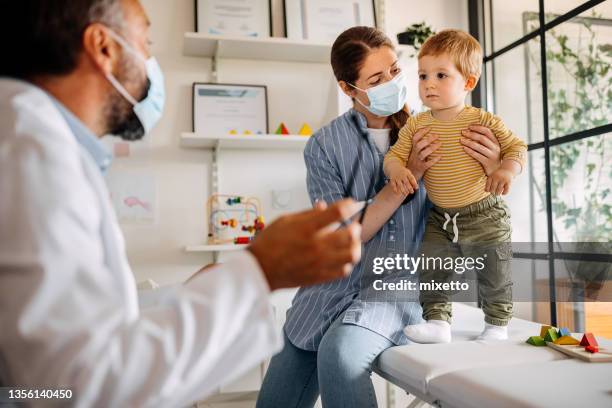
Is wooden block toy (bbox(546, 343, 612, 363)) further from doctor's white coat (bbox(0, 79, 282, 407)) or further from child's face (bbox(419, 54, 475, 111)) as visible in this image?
doctor's white coat (bbox(0, 79, 282, 407))

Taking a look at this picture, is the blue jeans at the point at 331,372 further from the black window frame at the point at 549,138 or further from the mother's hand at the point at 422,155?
the black window frame at the point at 549,138

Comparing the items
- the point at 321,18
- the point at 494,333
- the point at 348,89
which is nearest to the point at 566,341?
the point at 494,333

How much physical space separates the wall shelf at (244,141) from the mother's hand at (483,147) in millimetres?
1339

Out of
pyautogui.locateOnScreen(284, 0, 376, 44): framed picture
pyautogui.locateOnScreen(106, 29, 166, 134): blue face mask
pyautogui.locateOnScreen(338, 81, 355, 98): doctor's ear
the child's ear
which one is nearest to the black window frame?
pyautogui.locateOnScreen(284, 0, 376, 44): framed picture

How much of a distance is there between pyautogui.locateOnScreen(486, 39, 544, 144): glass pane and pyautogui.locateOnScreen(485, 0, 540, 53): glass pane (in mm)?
75

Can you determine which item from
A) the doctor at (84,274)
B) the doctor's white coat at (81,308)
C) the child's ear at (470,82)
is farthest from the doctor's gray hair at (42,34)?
the child's ear at (470,82)

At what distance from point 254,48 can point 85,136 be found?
2083mm

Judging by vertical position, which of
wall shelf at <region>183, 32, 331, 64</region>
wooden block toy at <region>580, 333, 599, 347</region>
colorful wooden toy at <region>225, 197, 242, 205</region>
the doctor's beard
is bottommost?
wooden block toy at <region>580, 333, 599, 347</region>

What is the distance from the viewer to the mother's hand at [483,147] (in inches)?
55.2

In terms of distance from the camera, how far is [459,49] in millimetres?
1502

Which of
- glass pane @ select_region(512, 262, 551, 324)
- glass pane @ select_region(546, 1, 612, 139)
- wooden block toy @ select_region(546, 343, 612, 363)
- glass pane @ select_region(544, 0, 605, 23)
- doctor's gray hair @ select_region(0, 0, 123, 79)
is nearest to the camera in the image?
doctor's gray hair @ select_region(0, 0, 123, 79)

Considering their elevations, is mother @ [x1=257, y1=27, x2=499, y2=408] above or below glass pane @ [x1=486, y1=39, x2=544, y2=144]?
below

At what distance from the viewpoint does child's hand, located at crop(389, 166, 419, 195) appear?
1.38 meters

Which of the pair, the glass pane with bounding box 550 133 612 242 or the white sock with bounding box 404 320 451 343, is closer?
the white sock with bounding box 404 320 451 343
